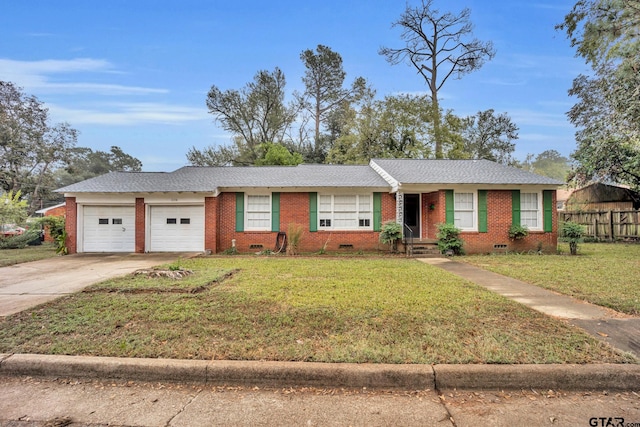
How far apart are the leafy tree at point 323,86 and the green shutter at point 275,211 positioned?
59.0 feet

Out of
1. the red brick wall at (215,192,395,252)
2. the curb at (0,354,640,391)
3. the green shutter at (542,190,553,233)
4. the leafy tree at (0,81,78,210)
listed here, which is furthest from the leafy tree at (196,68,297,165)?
the curb at (0,354,640,391)

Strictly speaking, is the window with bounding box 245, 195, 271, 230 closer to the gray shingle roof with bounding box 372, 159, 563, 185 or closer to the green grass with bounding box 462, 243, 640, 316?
the gray shingle roof with bounding box 372, 159, 563, 185

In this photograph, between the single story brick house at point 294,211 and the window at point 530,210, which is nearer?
the single story brick house at point 294,211

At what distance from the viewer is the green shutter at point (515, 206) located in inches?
500

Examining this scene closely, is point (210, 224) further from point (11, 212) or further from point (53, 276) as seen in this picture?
point (11, 212)

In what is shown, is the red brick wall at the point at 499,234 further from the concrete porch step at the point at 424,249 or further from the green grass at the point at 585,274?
the green grass at the point at 585,274

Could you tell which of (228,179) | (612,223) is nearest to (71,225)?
(228,179)

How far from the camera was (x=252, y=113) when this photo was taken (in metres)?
A: 31.8

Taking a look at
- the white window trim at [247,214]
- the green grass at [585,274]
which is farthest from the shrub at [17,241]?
the green grass at [585,274]

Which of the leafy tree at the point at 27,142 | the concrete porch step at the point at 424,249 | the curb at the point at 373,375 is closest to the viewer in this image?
the curb at the point at 373,375

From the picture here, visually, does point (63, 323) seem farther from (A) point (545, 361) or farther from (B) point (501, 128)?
(B) point (501, 128)

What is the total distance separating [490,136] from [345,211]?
94.7 ft

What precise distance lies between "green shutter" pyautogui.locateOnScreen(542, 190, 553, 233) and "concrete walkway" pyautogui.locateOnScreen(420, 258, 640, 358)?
7.06m

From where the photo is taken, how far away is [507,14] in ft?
51.6
